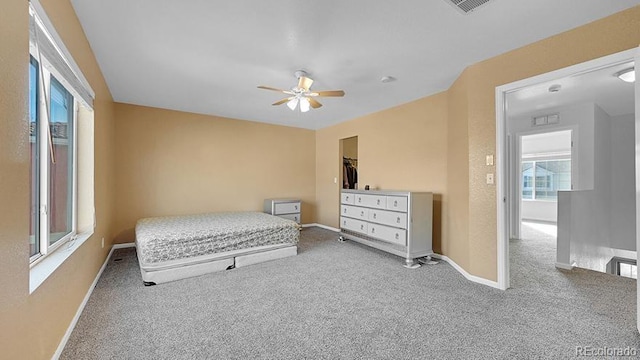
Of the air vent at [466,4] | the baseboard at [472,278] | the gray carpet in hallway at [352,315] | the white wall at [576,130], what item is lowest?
the gray carpet in hallway at [352,315]

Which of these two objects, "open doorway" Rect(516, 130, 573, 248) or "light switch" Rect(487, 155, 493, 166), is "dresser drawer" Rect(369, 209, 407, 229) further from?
"open doorway" Rect(516, 130, 573, 248)

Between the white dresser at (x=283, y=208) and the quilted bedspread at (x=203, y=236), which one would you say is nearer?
the quilted bedspread at (x=203, y=236)

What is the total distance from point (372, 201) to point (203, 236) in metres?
2.49

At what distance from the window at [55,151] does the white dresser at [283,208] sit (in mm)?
2989

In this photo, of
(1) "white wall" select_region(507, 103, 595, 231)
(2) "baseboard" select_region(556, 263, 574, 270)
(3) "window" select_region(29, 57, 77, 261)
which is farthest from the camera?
(1) "white wall" select_region(507, 103, 595, 231)

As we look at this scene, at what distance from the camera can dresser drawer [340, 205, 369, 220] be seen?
417 centimetres

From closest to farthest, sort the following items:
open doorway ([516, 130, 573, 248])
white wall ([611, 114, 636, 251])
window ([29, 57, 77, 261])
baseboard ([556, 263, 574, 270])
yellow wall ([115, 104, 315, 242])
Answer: window ([29, 57, 77, 261]) < baseboard ([556, 263, 574, 270]) < yellow wall ([115, 104, 315, 242]) < white wall ([611, 114, 636, 251]) < open doorway ([516, 130, 573, 248])

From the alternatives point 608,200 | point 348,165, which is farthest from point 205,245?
point 608,200

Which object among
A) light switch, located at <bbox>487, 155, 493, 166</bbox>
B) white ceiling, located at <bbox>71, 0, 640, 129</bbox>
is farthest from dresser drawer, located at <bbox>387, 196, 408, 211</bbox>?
white ceiling, located at <bbox>71, 0, 640, 129</bbox>

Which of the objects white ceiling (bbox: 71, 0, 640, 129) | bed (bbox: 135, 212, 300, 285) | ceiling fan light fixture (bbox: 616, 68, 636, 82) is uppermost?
white ceiling (bbox: 71, 0, 640, 129)

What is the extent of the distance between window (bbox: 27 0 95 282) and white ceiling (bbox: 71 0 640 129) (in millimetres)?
587

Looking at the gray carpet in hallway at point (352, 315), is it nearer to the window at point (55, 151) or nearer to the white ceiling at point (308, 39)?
the window at point (55, 151)

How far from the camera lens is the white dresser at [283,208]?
5.24 metres

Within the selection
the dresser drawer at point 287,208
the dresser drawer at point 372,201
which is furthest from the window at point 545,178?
the dresser drawer at point 287,208
